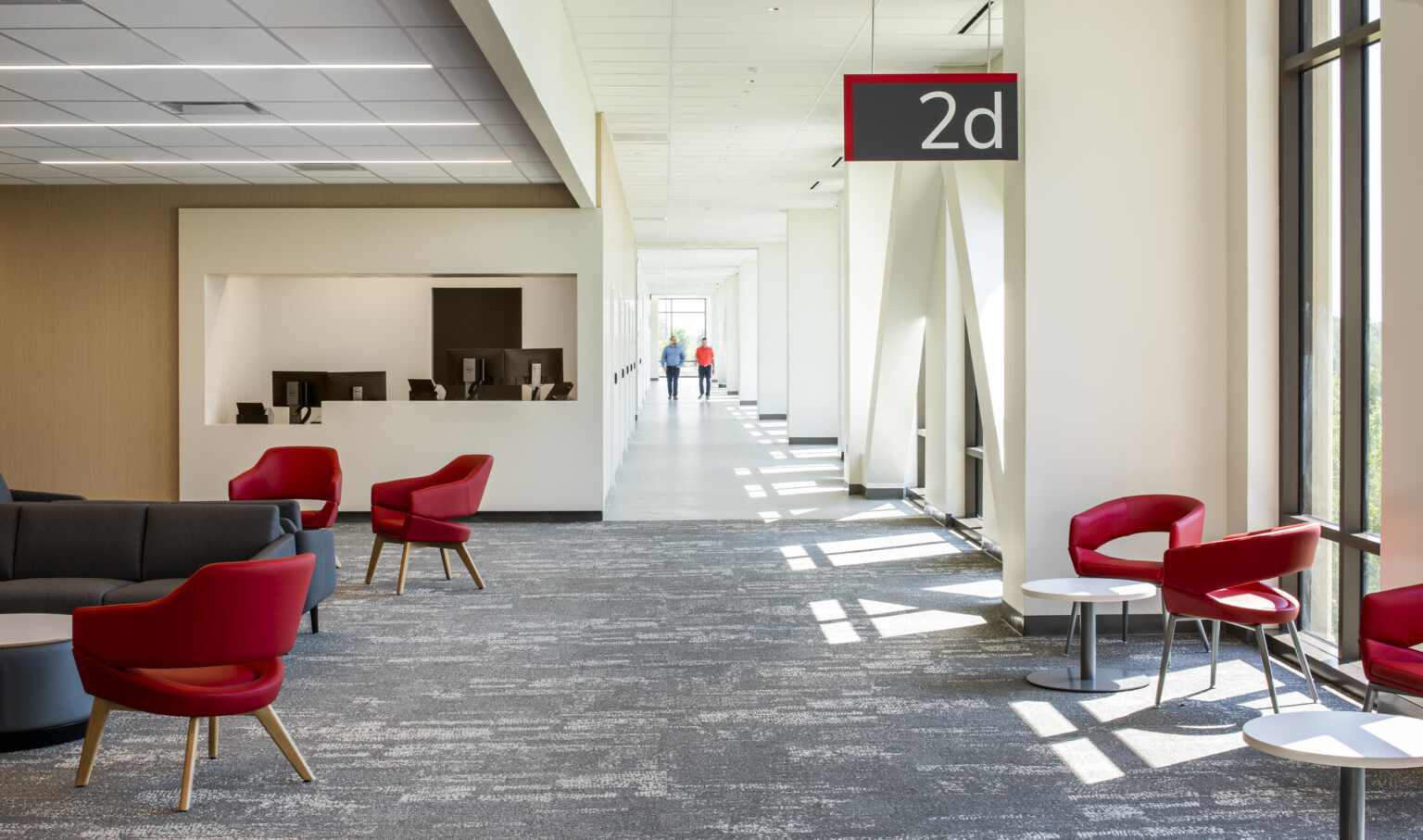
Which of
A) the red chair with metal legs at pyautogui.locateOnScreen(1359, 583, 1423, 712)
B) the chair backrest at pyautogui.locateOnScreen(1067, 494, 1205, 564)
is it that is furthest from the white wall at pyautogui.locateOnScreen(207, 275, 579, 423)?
the red chair with metal legs at pyautogui.locateOnScreen(1359, 583, 1423, 712)

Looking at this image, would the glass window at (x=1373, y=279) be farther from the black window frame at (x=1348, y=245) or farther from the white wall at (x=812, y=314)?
the white wall at (x=812, y=314)

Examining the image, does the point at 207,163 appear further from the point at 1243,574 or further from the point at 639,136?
the point at 1243,574

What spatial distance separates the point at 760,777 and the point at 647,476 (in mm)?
9549

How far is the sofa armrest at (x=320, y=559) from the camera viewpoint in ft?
18.9

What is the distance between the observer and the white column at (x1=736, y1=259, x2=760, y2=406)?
1070 inches

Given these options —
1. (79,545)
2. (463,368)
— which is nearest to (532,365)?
(463,368)

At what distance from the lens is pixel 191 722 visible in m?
3.64

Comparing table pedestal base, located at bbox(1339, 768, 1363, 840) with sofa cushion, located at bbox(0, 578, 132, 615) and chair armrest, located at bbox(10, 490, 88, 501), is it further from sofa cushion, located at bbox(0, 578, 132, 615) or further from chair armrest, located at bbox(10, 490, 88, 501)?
chair armrest, located at bbox(10, 490, 88, 501)

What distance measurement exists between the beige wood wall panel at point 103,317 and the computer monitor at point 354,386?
4.89 feet

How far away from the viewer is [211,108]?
6.98 metres

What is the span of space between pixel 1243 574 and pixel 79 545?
5729mm

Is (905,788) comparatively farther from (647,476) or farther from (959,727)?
(647,476)

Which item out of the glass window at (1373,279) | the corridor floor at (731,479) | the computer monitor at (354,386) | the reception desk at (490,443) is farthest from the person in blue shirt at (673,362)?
the glass window at (1373,279)

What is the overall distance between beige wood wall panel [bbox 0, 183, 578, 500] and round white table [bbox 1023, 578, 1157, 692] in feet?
22.2
